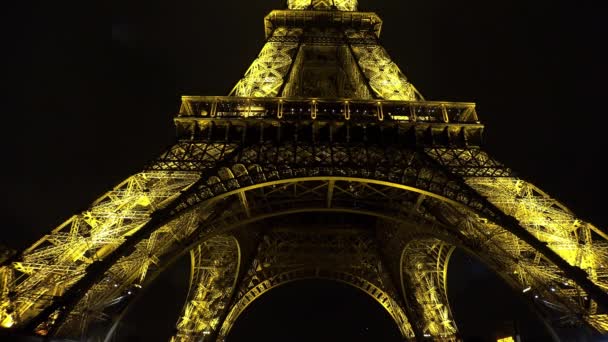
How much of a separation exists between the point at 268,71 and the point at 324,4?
32.7 ft

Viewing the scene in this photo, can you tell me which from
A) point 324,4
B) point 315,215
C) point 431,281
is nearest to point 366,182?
point 431,281

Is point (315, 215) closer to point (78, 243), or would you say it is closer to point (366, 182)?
point (366, 182)

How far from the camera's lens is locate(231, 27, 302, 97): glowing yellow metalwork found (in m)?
16.5

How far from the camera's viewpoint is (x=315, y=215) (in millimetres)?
22734

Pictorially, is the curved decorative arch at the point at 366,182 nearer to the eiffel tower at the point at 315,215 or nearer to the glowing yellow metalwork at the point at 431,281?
the eiffel tower at the point at 315,215

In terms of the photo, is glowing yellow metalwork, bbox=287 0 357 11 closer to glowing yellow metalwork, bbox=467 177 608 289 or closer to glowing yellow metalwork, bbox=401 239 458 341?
glowing yellow metalwork, bbox=401 239 458 341

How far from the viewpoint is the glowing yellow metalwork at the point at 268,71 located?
16.5m

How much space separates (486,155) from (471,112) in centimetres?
183

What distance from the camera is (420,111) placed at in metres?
14.6

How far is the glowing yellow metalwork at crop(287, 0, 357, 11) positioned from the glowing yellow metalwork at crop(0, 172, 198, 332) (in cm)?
1708

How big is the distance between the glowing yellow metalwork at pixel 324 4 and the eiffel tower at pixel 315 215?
3082 millimetres

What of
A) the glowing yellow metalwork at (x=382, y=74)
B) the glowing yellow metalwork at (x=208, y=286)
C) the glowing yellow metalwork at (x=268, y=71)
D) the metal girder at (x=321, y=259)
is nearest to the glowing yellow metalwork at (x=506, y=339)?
the metal girder at (x=321, y=259)

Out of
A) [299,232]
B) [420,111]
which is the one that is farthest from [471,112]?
[299,232]

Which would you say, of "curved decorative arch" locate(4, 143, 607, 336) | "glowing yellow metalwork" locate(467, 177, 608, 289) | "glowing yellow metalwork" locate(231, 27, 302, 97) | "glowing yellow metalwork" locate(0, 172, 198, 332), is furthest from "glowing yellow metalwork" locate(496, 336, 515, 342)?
"glowing yellow metalwork" locate(0, 172, 198, 332)
